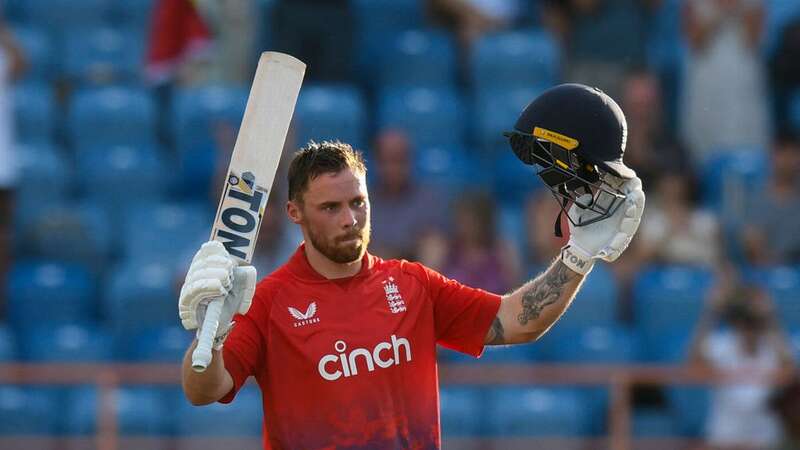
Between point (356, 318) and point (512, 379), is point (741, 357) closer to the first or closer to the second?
point (512, 379)

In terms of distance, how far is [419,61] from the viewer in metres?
10.9

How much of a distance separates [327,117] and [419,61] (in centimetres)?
110

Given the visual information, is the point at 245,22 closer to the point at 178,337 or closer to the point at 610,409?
the point at 178,337

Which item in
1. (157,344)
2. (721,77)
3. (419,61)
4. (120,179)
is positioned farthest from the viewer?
(419,61)

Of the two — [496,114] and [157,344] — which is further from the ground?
[496,114]

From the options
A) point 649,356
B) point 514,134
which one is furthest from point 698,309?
point 514,134

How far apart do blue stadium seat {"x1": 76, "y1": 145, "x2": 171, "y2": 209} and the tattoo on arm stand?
217 inches

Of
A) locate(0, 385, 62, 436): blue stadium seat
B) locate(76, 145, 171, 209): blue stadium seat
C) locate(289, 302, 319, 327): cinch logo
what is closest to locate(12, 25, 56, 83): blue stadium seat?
locate(76, 145, 171, 209): blue stadium seat

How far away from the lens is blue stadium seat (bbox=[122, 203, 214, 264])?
9672 mm

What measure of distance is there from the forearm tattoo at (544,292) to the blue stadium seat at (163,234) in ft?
16.3

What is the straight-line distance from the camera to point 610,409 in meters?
8.43

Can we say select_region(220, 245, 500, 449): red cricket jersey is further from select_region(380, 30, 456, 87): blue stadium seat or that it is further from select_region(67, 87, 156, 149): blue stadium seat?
select_region(380, 30, 456, 87): blue stadium seat

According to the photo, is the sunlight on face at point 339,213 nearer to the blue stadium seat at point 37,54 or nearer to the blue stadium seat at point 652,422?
the blue stadium seat at point 652,422

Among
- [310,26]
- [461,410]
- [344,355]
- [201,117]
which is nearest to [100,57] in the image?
[201,117]
